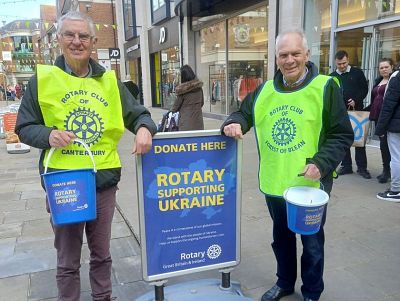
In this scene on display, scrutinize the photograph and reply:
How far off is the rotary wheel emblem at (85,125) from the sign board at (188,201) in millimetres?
307

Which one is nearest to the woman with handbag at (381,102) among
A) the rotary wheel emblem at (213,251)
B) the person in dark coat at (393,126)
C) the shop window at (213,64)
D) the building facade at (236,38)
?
the person in dark coat at (393,126)

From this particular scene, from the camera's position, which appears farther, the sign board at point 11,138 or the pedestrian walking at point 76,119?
the sign board at point 11,138

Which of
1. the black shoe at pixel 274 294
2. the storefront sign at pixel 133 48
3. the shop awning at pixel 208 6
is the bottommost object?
the black shoe at pixel 274 294

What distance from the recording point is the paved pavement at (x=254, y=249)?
2.89 meters

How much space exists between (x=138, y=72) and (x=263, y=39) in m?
14.7

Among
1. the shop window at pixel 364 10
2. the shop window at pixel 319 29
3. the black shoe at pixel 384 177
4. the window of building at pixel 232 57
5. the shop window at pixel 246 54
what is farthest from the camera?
the window of building at pixel 232 57

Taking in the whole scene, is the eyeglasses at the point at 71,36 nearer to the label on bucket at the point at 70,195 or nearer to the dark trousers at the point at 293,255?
the label on bucket at the point at 70,195

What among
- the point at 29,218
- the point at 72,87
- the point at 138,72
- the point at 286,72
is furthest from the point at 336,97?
the point at 138,72

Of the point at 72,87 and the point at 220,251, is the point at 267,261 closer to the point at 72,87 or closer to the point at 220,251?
the point at 220,251

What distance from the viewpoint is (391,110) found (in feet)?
15.2

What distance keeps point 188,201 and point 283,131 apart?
2.38ft

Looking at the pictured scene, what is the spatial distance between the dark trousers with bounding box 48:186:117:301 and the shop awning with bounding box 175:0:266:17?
33.6 ft

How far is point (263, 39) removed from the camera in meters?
11.7

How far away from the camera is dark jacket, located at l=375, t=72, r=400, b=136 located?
15.0ft
